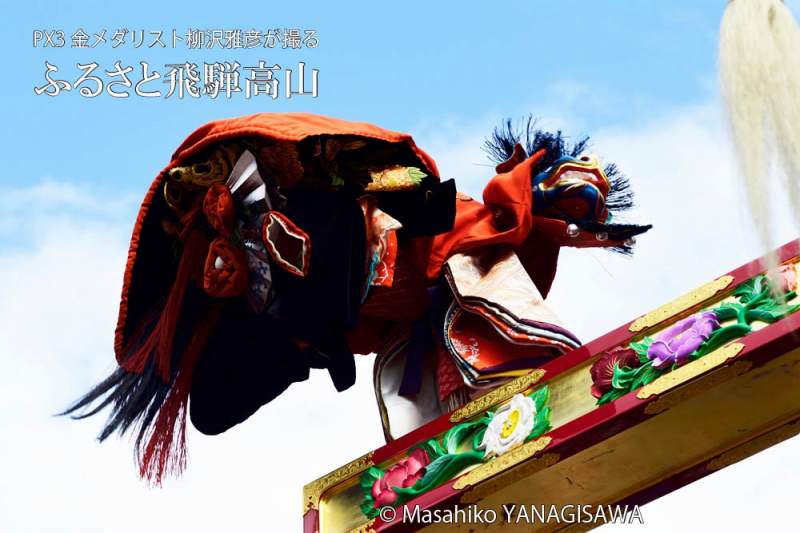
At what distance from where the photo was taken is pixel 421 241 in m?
6.03

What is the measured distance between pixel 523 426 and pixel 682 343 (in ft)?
2.14

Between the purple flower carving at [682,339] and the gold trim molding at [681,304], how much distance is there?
0.05 meters

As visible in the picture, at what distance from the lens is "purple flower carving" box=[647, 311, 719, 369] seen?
4730 millimetres

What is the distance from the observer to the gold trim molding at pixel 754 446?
4.65m

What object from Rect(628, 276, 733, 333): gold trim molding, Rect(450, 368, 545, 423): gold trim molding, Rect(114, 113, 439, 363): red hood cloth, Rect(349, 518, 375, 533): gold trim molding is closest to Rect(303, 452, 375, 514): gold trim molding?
Rect(349, 518, 375, 533): gold trim molding

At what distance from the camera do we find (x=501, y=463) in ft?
16.6

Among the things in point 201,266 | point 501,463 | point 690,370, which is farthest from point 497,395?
point 201,266

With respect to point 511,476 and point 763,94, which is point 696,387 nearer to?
point 511,476

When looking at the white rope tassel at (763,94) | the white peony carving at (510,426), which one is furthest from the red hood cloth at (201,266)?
the white rope tassel at (763,94)

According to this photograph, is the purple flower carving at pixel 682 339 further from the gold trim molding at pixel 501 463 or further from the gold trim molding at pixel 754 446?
the gold trim molding at pixel 501 463

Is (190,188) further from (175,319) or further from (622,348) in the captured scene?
(622,348)

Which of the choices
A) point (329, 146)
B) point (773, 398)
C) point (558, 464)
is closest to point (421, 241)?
point (329, 146)

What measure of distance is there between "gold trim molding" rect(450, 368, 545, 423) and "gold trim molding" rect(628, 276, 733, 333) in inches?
16.4

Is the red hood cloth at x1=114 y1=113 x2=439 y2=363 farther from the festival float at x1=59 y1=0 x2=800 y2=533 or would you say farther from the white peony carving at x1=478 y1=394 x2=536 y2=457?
the white peony carving at x1=478 y1=394 x2=536 y2=457
